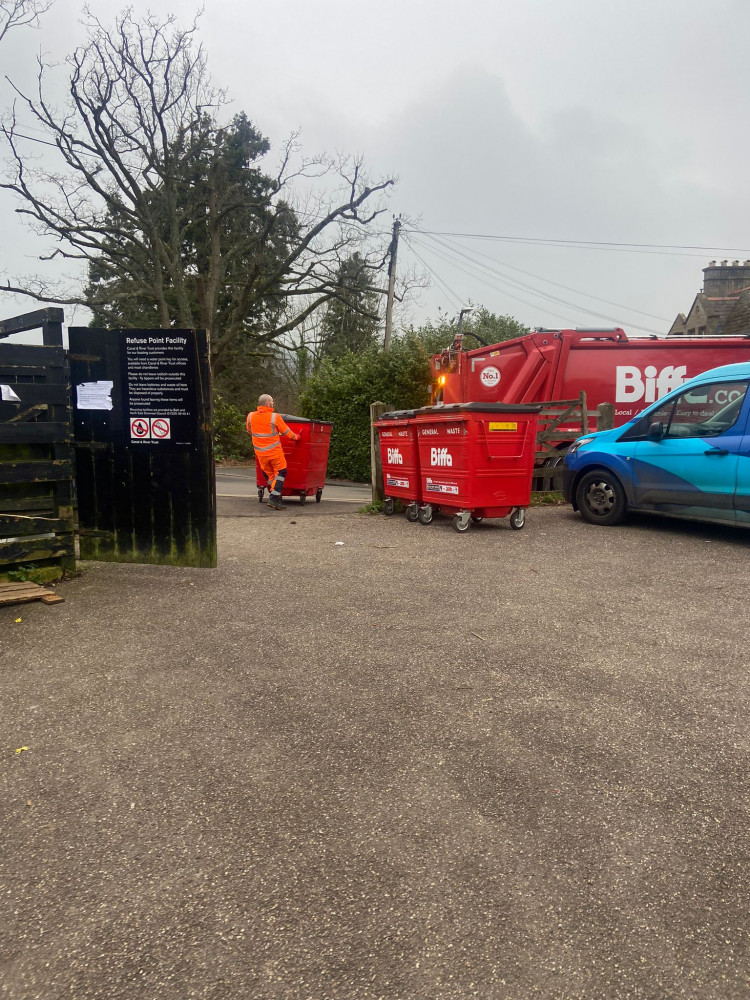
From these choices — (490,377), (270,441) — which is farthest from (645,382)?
(270,441)

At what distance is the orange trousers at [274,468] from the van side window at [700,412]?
5378mm

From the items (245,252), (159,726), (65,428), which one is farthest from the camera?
(245,252)

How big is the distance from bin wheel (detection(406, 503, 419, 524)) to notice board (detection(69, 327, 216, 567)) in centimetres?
390

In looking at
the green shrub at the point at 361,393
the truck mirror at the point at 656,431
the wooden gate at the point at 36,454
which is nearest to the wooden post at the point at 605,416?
the truck mirror at the point at 656,431

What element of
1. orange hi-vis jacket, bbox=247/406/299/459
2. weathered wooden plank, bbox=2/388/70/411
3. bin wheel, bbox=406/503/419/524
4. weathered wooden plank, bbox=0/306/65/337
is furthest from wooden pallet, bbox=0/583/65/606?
orange hi-vis jacket, bbox=247/406/299/459

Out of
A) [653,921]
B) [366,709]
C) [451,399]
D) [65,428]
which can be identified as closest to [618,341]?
[451,399]

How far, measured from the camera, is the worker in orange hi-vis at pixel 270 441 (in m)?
11.0

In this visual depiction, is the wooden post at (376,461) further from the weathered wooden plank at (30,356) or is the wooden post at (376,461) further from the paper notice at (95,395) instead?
the weathered wooden plank at (30,356)

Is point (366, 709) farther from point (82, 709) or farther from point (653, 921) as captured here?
point (653, 921)

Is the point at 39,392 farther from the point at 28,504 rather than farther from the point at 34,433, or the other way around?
the point at 28,504

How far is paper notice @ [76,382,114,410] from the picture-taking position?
238 inches

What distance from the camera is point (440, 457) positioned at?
28.8 ft

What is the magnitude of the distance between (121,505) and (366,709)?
145 inches

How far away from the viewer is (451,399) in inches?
547
